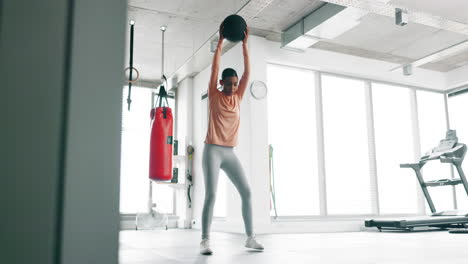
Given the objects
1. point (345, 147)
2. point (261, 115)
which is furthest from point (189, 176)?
point (345, 147)

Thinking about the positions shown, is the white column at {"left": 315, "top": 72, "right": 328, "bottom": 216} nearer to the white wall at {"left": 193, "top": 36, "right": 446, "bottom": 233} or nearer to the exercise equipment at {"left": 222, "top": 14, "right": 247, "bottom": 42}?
the white wall at {"left": 193, "top": 36, "right": 446, "bottom": 233}

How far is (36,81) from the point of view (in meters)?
0.71

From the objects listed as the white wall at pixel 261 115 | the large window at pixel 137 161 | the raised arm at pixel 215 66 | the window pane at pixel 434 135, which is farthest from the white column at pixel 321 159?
the raised arm at pixel 215 66

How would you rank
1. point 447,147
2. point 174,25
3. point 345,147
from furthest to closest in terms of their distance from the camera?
point 345,147 → point 447,147 → point 174,25

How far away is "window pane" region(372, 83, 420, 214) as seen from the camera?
24.3 ft

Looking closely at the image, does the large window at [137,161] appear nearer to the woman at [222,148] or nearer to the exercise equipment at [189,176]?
the exercise equipment at [189,176]

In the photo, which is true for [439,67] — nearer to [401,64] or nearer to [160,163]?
[401,64]

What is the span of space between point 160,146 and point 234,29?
2.27 m

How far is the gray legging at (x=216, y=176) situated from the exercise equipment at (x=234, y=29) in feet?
2.71

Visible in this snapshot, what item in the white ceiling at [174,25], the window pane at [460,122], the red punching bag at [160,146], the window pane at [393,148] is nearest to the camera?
the red punching bag at [160,146]

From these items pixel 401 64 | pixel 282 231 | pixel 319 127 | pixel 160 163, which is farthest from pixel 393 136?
pixel 160 163

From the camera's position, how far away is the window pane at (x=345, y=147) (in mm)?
6906

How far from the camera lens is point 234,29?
303cm

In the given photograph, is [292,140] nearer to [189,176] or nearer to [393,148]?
[393,148]
